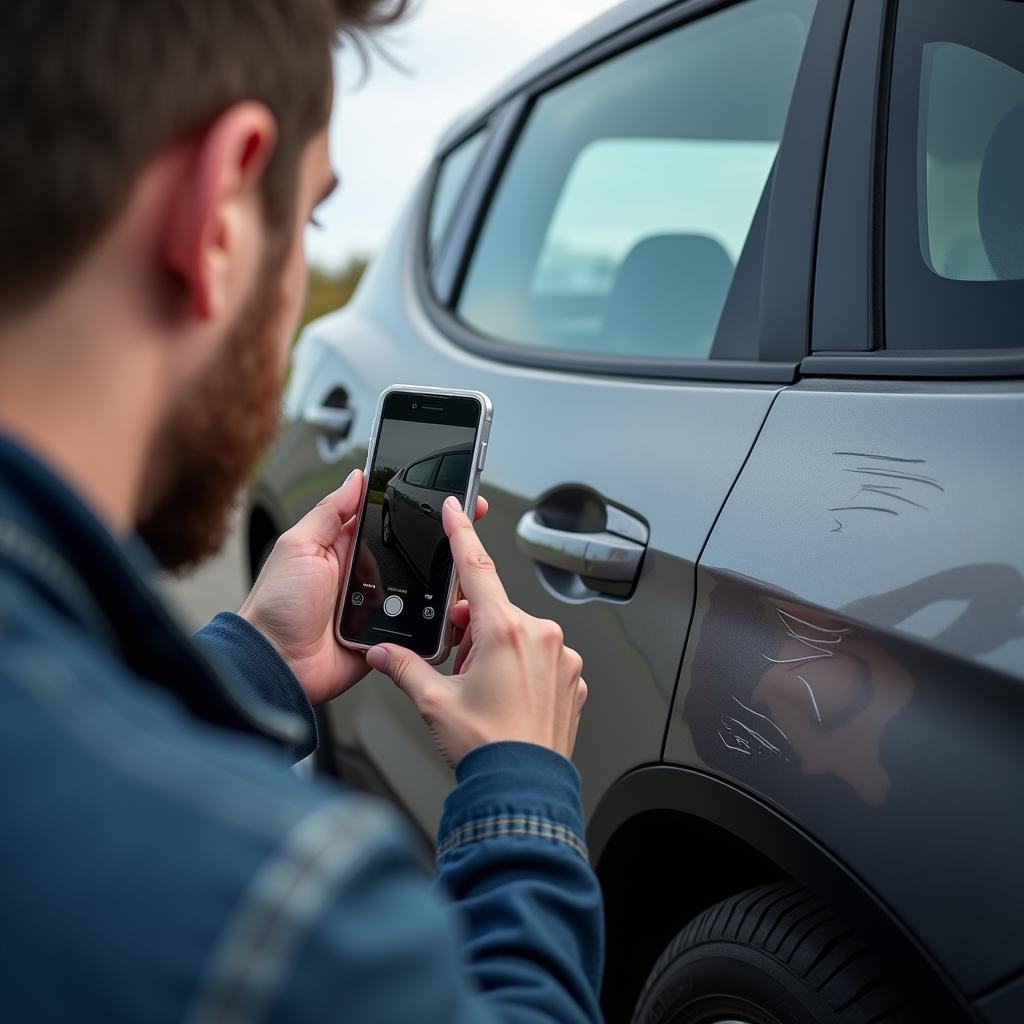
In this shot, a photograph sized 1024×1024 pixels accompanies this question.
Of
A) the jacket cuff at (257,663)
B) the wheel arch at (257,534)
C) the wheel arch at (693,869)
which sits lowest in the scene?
the wheel arch at (257,534)

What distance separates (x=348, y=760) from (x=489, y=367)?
3.61ft

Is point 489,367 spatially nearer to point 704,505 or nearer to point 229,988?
point 704,505

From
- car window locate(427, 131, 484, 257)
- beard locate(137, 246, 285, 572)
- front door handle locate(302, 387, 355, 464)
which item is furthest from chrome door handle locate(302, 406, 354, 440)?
beard locate(137, 246, 285, 572)

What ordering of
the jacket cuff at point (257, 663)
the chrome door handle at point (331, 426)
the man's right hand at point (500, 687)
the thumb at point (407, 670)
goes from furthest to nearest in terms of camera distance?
1. the chrome door handle at point (331, 426)
2. the jacket cuff at point (257, 663)
3. the thumb at point (407, 670)
4. the man's right hand at point (500, 687)

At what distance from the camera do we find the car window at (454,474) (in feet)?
5.49

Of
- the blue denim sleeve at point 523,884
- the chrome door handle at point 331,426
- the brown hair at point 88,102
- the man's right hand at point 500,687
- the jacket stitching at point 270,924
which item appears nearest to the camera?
the jacket stitching at point 270,924

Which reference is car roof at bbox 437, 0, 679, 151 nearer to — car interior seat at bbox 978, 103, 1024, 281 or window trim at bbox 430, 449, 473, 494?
car interior seat at bbox 978, 103, 1024, 281

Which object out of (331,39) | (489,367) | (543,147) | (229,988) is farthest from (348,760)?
(229,988)

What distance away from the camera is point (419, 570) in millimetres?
1659

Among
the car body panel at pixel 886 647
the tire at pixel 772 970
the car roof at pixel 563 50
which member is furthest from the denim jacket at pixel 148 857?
the car roof at pixel 563 50

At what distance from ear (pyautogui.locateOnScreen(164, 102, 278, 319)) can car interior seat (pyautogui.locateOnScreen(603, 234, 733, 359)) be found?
3.53ft

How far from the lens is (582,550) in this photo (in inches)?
67.1

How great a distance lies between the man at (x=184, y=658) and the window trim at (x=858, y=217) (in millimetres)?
608

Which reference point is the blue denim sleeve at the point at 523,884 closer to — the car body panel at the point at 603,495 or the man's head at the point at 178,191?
the man's head at the point at 178,191
